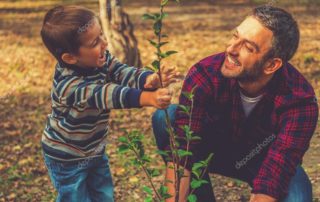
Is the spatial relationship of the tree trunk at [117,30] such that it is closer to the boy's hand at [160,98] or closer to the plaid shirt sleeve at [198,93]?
the plaid shirt sleeve at [198,93]

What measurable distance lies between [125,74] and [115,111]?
347 cm

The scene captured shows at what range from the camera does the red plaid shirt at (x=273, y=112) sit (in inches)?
126

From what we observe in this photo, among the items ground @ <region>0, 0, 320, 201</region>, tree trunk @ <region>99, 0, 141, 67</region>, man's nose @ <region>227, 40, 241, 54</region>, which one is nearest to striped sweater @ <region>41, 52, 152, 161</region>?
man's nose @ <region>227, 40, 241, 54</region>

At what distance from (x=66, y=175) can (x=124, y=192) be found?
1.56 metres

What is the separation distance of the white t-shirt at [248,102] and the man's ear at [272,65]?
227 mm

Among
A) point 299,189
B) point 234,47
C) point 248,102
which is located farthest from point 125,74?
point 299,189

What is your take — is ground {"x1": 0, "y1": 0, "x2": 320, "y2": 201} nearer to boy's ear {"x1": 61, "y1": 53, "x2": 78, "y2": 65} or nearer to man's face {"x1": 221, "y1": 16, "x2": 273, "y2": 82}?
man's face {"x1": 221, "y1": 16, "x2": 273, "y2": 82}

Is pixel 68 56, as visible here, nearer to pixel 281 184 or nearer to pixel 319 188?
pixel 281 184

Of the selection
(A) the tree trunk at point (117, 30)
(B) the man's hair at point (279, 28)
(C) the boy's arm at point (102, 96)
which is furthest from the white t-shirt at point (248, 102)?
(A) the tree trunk at point (117, 30)

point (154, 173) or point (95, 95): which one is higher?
point (95, 95)

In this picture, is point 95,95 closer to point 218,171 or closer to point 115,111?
point 218,171

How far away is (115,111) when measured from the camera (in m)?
6.81

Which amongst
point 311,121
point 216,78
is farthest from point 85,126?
point 311,121

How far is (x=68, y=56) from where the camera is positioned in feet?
10.3
